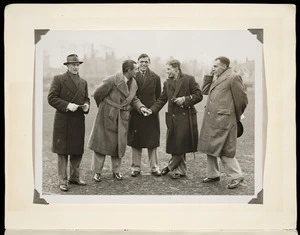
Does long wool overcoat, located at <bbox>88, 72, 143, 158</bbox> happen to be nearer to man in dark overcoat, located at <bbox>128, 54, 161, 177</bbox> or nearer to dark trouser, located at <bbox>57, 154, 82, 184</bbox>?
man in dark overcoat, located at <bbox>128, 54, 161, 177</bbox>

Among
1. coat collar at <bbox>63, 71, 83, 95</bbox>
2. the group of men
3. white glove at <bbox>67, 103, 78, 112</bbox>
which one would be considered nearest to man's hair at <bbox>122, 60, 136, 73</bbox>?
the group of men

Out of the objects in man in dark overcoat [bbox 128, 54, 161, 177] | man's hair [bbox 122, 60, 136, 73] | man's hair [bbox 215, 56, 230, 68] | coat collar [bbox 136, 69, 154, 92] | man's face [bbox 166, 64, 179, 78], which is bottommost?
man in dark overcoat [bbox 128, 54, 161, 177]

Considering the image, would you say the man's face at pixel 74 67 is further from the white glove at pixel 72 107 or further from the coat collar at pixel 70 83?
the white glove at pixel 72 107

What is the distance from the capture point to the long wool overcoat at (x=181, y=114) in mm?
4223

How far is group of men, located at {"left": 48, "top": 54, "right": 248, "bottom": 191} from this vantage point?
4.20 meters

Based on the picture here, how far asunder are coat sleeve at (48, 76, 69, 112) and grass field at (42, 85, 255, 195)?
0.21 ft

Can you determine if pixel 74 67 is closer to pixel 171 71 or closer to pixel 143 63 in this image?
pixel 143 63

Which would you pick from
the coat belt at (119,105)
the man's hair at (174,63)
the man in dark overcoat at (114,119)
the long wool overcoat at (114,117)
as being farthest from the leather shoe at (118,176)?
the man's hair at (174,63)

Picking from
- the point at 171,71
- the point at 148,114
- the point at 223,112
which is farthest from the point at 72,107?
the point at 223,112

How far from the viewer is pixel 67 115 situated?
420cm

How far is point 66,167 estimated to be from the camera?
4.23 meters

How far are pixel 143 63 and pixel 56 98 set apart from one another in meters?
0.77

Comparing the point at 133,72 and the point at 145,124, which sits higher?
the point at 133,72

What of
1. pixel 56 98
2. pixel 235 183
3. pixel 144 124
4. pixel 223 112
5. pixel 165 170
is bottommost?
pixel 235 183
